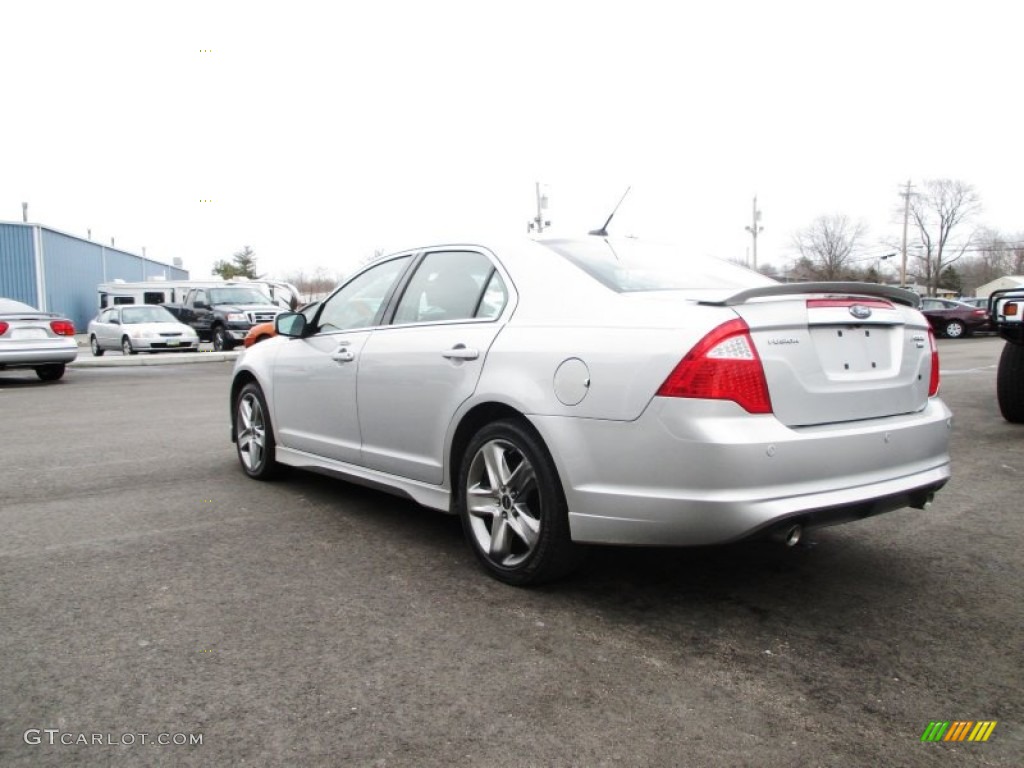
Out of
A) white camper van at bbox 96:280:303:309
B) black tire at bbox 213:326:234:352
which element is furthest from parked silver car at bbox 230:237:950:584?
white camper van at bbox 96:280:303:309

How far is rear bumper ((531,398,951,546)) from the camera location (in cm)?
287

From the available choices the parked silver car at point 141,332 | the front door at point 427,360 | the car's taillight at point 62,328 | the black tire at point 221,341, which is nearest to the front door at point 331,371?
the front door at point 427,360

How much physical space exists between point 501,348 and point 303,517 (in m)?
1.89

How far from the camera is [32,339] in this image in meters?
13.6

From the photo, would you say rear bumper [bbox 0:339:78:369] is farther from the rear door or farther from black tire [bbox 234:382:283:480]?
the rear door

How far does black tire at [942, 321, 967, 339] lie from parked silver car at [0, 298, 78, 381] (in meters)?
30.8

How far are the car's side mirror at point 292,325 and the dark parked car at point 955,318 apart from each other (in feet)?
104

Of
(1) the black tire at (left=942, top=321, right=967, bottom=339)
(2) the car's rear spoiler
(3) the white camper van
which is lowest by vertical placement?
(1) the black tire at (left=942, top=321, right=967, bottom=339)

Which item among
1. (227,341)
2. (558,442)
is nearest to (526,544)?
(558,442)

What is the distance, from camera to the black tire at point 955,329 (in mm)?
32372

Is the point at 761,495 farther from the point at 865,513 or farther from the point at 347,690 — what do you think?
the point at 347,690

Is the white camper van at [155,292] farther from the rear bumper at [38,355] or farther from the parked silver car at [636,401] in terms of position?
the parked silver car at [636,401]

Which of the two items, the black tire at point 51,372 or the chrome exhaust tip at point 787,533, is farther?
the black tire at point 51,372

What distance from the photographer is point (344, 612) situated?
329 centimetres
